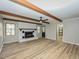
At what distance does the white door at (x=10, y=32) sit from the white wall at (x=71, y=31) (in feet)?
17.2

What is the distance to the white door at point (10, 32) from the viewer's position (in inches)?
233

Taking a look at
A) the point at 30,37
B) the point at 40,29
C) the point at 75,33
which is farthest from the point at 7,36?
the point at 75,33

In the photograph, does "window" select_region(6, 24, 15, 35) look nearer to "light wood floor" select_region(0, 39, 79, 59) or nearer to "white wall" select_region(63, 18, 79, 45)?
"light wood floor" select_region(0, 39, 79, 59)

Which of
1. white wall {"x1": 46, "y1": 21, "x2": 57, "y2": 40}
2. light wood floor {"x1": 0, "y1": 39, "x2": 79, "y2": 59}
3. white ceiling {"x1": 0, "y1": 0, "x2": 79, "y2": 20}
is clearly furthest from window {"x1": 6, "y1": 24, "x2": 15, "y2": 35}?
white wall {"x1": 46, "y1": 21, "x2": 57, "y2": 40}

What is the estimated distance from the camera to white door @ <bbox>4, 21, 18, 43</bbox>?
5920mm

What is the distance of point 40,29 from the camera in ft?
32.9

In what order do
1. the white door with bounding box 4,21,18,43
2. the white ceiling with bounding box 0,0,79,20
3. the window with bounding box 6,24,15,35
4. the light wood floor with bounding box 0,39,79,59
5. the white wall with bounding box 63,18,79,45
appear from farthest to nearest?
the window with bounding box 6,24,15,35, the white door with bounding box 4,21,18,43, the white wall with bounding box 63,18,79,45, the light wood floor with bounding box 0,39,79,59, the white ceiling with bounding box 0,0,79,20

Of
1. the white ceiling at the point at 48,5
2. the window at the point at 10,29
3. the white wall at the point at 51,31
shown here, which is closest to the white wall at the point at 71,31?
the white wall at the point at 51,31

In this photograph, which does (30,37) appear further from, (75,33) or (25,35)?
(75,33)

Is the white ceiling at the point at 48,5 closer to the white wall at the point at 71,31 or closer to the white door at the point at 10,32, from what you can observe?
the white wall at the point at 71,31

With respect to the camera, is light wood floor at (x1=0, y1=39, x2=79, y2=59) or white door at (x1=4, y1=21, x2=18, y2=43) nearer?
light wood floor at (x1=0, y1=39, x2=79, y2=59)

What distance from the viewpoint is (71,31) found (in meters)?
6.04

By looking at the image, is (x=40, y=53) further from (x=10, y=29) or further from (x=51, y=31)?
(x=51, y=31)

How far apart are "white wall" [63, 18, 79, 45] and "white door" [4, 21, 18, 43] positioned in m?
5.25
